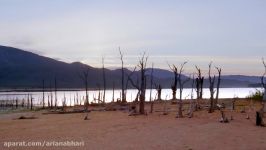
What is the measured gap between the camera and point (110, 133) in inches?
747

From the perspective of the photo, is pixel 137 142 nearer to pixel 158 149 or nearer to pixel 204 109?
pixel 158 149

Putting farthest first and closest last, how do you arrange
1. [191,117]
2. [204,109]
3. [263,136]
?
[204,109], [191,117], [263,136]

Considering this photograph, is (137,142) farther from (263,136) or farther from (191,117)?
(191,117)

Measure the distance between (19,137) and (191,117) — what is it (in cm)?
1078

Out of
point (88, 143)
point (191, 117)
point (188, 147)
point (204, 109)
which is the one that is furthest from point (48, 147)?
point (204, 109)

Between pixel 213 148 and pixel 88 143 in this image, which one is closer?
pixel 213 148

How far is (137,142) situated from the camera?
1645 cm

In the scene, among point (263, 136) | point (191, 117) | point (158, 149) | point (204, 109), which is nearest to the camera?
point (158, 149)

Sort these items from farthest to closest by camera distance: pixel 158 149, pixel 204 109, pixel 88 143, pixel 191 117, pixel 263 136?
pixel 204 109 → pixel 191 117 → pixel 263 136 → pixel 88 143 → pixel 158 149

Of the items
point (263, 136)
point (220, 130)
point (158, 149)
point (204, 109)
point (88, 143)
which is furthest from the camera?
point (204, 109)

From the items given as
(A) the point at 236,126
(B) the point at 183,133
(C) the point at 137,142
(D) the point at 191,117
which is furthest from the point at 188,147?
(D) the point at 191,117

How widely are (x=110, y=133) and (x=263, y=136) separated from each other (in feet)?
19.4

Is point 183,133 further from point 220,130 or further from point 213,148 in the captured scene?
point 213,148

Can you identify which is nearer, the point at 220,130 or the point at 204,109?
the point at 220,130
